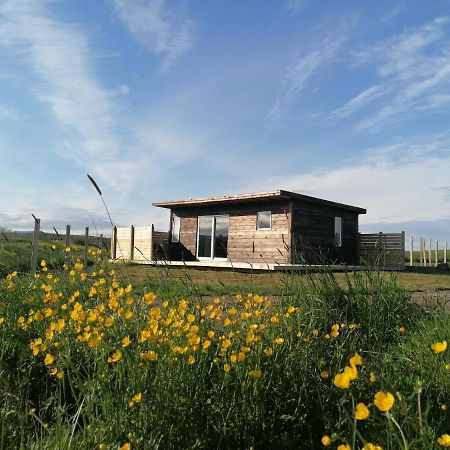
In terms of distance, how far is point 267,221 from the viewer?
1762cm

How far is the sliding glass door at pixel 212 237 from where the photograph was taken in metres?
19.4

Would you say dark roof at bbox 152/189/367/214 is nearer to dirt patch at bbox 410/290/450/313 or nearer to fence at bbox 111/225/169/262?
fence at bbox 111/225/169/262

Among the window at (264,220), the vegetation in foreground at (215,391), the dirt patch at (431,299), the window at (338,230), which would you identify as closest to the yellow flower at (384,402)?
the vegetation in foreground at (215,391)

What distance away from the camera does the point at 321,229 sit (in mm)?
18266

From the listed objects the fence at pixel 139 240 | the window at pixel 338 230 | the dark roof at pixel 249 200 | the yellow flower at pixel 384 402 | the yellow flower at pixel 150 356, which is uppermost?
the dark roof at pixel 249 200

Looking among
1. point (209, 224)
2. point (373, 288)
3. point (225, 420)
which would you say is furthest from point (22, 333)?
point (209, 224)

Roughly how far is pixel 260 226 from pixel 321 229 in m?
2.43

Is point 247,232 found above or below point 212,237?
above

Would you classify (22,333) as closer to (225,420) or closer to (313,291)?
(225,420)

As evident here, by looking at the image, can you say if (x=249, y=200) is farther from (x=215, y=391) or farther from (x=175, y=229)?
(x=215, y=391)

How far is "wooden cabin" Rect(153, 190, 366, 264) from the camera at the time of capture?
17.0 meters

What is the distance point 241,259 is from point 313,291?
13.7m

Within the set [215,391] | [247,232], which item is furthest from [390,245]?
[215,391]

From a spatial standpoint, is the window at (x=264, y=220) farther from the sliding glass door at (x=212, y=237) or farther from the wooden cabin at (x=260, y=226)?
the sliding glass door at (x=212, y=237)
